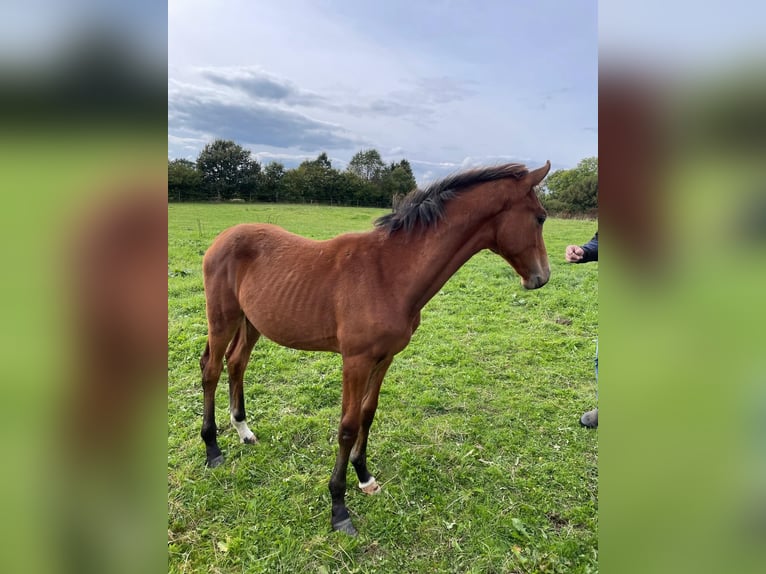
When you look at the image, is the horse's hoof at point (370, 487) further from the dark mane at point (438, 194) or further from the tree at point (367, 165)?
the tree at point (367, 165)

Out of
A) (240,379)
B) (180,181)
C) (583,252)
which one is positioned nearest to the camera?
(180,181)

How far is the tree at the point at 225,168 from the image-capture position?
6.34 metres

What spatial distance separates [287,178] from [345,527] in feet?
29.1

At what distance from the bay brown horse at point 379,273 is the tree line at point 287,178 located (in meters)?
2.72

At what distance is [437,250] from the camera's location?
91.6 inches

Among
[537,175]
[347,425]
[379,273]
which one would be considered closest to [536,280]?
Result: [537,175]

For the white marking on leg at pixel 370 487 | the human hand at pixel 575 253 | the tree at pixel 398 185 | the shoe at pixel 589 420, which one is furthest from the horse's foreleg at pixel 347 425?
the shoe at pixel 589 420

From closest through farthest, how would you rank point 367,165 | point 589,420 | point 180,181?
point 180,181 < point 589,420 < point 367,165

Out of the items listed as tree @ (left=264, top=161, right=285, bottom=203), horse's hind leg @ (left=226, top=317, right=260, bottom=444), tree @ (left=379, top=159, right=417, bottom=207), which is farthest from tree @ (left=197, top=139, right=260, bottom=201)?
horse's hind leg @ (left=226, top=317, right=260, bottom=444)

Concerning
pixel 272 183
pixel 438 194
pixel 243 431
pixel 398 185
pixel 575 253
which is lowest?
pixel 243 431

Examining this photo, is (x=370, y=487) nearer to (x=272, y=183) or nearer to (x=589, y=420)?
(x=589, y=420)

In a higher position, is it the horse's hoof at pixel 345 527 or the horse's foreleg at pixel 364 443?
the horse's foreleg at pixel 364 443
